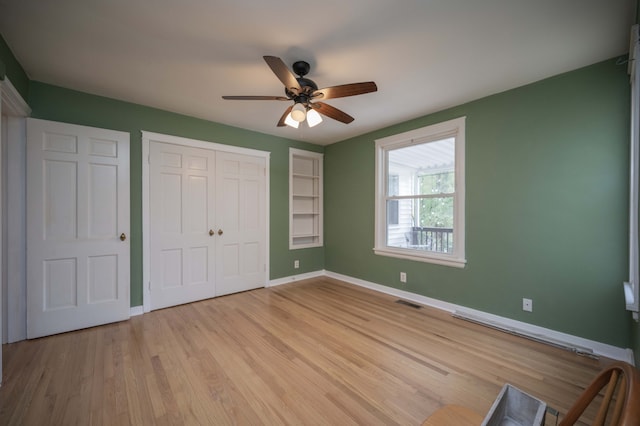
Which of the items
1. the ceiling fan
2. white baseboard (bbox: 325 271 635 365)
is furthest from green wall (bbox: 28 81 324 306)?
white baseboard (bbox: 325 271 635 365)

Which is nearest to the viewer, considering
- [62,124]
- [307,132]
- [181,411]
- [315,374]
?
[181,411]

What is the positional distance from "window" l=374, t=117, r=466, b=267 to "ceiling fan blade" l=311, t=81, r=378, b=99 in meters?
1.74

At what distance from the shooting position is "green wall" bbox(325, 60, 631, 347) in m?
2.29

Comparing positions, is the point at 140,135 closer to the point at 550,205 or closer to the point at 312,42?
the point at 312,42

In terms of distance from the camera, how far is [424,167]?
374 cm

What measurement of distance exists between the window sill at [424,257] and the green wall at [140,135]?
5.27 ft

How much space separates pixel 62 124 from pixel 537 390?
483 centimetres

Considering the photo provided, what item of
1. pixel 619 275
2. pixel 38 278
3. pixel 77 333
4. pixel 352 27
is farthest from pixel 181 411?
pixel 619 275

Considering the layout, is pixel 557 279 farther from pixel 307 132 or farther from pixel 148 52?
A: pixel 148 52

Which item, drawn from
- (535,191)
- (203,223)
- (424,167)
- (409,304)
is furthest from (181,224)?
(535,191)

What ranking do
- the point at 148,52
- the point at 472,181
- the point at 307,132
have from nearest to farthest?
the point at 148,52 → the point at 472,181 → the point at 307,132

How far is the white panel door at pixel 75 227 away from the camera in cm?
262

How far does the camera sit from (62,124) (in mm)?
2730

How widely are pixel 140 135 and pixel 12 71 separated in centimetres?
113
